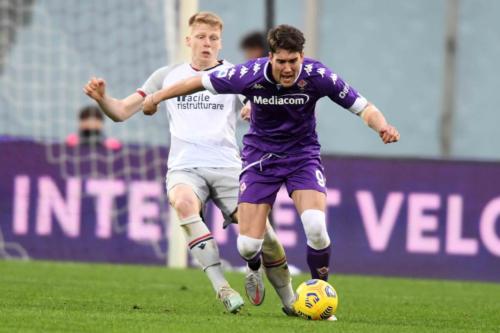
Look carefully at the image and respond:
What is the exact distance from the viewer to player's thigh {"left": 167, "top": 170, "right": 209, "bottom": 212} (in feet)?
31.9

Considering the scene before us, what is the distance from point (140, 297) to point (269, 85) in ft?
8.08

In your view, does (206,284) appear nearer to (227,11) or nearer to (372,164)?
(372,164)

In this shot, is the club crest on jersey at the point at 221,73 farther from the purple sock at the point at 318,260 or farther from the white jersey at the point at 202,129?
the purple sock at the point at 318,260

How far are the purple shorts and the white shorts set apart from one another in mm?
605

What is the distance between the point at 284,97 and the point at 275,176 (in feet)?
1.80

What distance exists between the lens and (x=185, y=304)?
33.4ft

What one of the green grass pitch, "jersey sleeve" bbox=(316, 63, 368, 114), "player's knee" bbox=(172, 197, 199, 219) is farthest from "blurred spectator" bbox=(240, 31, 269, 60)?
"jersey sleeve" bbox=(316, 63, 368, 114)

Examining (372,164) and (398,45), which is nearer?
(372,164)

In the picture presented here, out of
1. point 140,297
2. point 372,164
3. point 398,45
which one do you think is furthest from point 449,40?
point 140,297

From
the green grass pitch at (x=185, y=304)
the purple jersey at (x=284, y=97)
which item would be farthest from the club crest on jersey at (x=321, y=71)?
the green grass pitch at (x=185, y=304)

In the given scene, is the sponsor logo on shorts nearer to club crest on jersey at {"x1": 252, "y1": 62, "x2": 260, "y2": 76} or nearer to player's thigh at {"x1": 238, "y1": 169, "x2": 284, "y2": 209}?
club crest on jersey at {"x1": 252, "y1": 62, "x2": 260, "y2": 76}

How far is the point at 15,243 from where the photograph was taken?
15.5m

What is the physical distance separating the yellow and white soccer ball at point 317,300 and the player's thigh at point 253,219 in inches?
20.0

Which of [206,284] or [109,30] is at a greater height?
[109,30]
